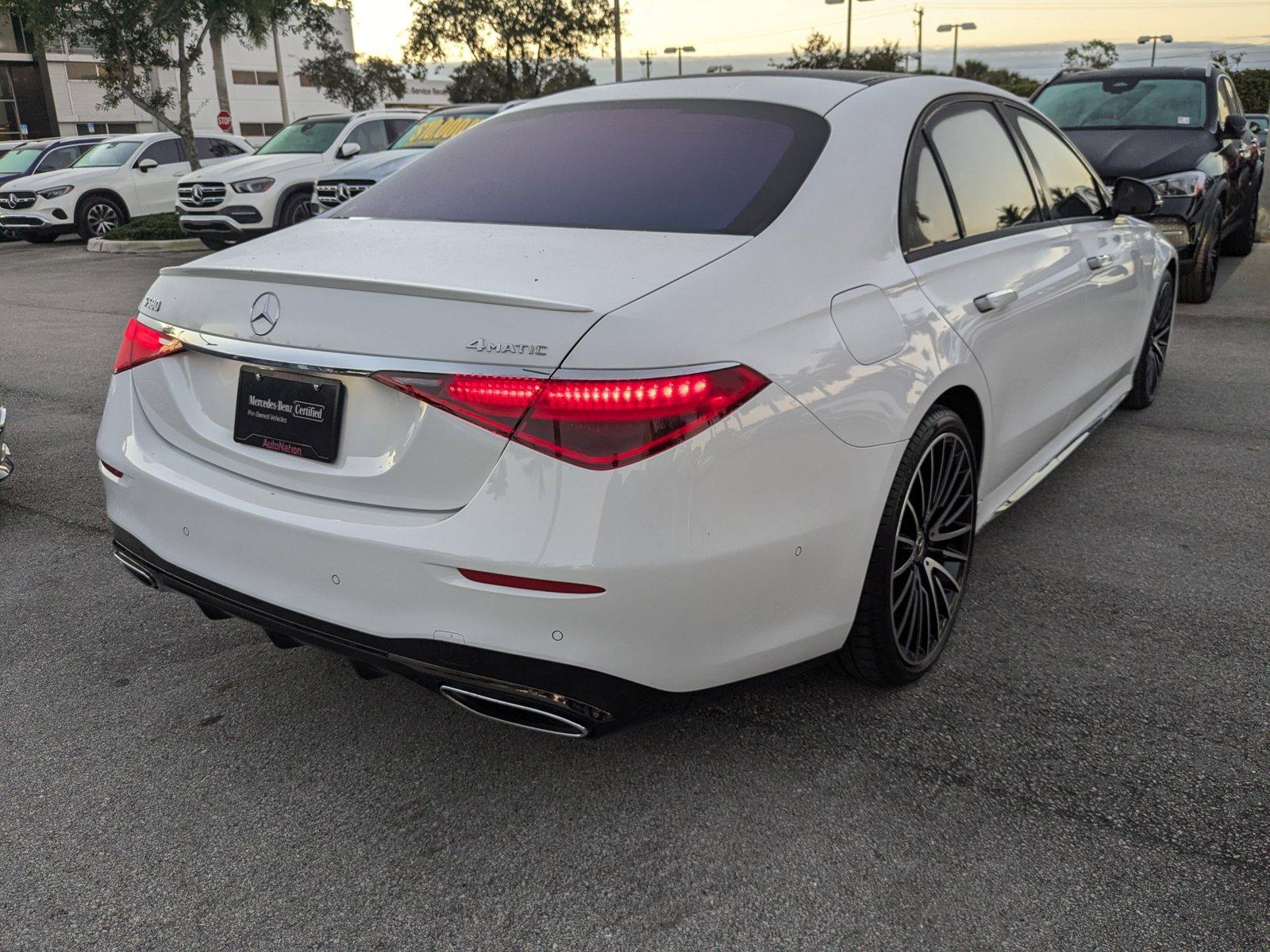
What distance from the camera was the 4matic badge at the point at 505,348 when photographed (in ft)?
7.01

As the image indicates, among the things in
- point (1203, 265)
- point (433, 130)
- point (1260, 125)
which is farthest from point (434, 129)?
point (1260, 125)

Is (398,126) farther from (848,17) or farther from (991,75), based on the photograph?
(991,75)

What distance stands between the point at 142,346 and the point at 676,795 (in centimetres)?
173

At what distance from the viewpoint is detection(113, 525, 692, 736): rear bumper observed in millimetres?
2238

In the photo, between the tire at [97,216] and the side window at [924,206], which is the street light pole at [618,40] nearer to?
the tire at [97,216]

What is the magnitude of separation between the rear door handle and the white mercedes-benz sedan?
2 cm

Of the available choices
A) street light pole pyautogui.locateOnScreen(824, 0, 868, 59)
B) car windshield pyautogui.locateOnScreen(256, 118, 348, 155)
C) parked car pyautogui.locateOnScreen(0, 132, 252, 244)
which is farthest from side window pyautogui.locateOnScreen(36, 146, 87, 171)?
street light pole pyautogui.locateOnScreen(824, 0, 868, 59)

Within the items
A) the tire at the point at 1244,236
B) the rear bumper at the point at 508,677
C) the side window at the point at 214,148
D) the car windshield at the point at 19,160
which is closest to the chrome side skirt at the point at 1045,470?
the rear bumper at the point at 508,677

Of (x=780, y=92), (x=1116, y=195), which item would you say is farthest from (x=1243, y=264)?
(x=780, y=92)

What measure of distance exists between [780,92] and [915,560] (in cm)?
138

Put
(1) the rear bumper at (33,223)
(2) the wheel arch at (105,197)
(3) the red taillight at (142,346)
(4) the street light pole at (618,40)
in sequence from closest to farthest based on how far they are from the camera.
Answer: (3) the red taillight at (142,346) → (1) the rear bumper at (33,223) → (2) the wheel arch at (105,197) → (4) the street light pole at (618,40)

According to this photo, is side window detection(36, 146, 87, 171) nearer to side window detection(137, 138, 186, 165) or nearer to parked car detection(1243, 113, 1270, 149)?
side window detection(137, 138, 186, 165)

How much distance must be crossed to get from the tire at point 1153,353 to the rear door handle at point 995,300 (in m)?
2.40

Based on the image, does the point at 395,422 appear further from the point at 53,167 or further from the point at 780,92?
the point at 53,167
